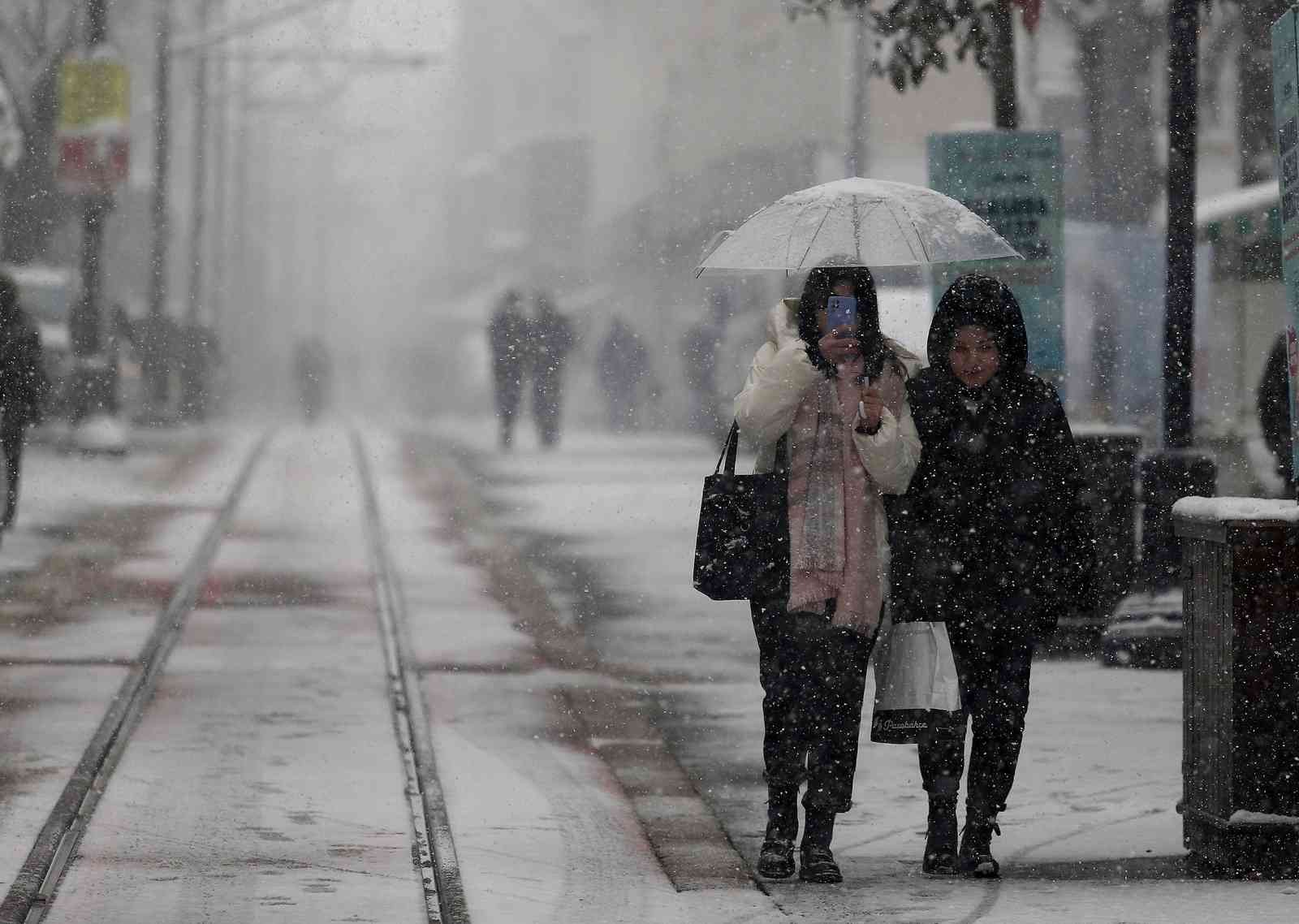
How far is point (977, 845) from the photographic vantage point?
20.9ft

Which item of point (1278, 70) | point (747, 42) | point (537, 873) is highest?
point (747, 42)

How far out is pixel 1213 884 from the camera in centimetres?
627

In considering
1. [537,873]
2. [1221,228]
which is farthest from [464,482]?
[537,873]

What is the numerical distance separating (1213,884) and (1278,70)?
83.0 inches

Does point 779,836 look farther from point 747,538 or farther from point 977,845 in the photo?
point 747,538

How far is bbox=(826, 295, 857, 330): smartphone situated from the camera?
19.7 ft

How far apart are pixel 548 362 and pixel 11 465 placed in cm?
1387

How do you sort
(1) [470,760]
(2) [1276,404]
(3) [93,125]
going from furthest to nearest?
(3) [93,125], (2) [1276,404], (1) [470,760]

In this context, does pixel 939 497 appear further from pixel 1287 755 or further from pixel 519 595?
pixel 519 595

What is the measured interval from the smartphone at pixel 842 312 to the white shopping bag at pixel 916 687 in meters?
0.80

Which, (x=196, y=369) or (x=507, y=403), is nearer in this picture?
(x=507, y=403)

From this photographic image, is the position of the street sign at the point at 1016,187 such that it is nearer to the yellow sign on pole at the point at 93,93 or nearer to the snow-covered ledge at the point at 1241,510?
the snow-covered ledge at the point at 1241,510

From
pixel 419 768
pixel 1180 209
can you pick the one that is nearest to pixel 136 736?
pixel 419 768

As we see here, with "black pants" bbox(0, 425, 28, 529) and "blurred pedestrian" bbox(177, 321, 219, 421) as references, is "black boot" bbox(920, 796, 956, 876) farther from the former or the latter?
"blurred pedestrian" bbox(177, 321, 219, 421)
